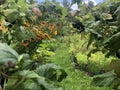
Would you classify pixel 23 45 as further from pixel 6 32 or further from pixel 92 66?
pixel 6 32

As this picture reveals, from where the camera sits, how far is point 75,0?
84.4 inches

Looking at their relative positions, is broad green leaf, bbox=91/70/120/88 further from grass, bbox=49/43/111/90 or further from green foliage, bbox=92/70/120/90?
grass, bbox=49/43/111/90

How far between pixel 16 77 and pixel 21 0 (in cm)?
128

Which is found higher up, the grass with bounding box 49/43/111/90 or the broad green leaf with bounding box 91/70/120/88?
the broad green leaf with bounding box 91/70/120/88

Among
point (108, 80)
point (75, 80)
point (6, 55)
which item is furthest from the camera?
point (75, 80)

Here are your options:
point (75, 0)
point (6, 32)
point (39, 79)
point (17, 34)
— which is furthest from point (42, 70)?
point (6, 32)

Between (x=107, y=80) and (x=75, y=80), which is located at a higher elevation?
(x=107, y=80)

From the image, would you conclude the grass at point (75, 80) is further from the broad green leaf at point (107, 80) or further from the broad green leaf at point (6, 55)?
the broad green leaf at point (6, 55)

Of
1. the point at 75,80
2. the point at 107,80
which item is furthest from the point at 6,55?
the point at 75,80

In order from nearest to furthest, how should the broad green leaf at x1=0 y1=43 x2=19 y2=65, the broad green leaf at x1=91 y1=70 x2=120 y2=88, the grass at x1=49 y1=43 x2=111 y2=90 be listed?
1. the broad green leaf at x1=0 y1=43 x2=19 y2=65
2. the broad green leaf at x1=91 y1=70 x2=120 y2=88
3. the grass at x1=49 y1=43 x2=111 y2=90

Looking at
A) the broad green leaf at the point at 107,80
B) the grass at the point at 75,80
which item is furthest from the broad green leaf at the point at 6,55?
the grass at the point at 75,80

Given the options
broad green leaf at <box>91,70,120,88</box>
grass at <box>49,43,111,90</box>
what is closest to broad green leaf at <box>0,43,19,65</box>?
broad green leaf at <box>91,70,120,88</box>

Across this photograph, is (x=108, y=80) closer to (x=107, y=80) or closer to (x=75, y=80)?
(x=107, y=80)

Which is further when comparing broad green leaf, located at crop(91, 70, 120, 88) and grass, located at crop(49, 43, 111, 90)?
grass, located at crop(49, 43, 111, 90)
